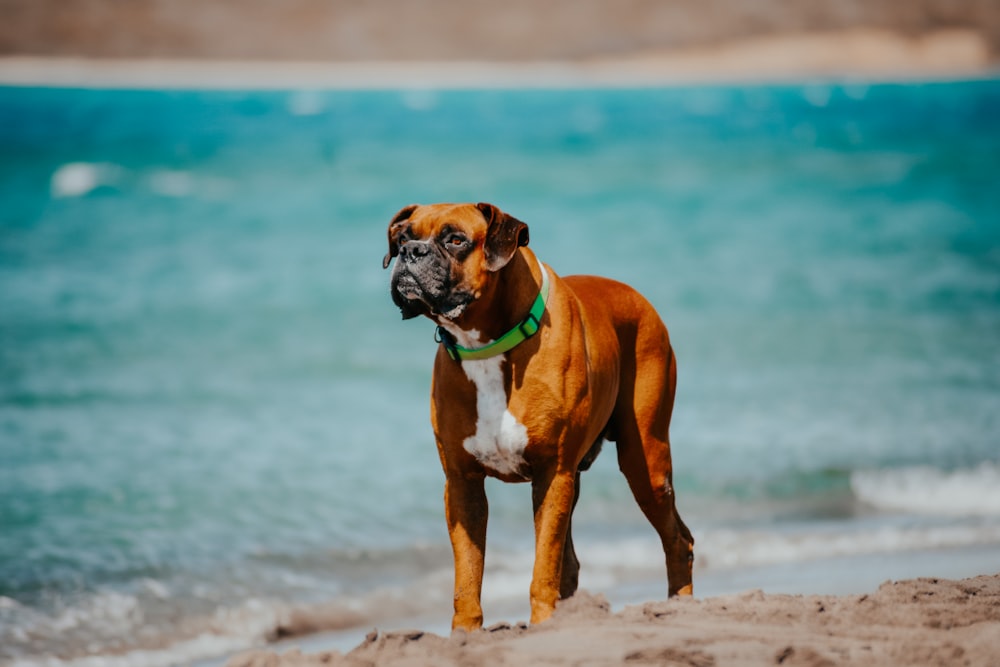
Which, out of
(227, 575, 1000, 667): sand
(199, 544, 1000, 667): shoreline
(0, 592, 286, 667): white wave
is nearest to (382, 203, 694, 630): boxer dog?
(227, 575, 1000, 667): sand

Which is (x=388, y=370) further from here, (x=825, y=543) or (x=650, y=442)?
(x=650, y=442)

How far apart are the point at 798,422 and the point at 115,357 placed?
22.0 ft

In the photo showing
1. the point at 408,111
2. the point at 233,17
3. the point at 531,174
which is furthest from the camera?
the point at 233,17

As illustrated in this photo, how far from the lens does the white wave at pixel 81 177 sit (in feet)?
76.2

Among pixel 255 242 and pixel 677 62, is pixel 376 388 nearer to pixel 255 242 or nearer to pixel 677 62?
pixel 255 242

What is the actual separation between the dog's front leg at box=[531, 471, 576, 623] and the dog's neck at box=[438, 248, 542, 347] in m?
0.56

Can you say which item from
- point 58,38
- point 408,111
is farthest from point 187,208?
point 58,38

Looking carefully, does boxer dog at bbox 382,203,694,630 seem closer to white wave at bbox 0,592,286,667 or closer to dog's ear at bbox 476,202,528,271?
dog's ear at bbox 476,202,528,271

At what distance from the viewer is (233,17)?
95.5m

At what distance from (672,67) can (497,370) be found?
95123 millimetres

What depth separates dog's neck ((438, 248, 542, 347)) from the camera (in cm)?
432

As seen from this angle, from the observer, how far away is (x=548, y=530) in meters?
4.43

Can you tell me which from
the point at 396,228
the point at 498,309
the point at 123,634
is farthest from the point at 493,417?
the point at 123,634

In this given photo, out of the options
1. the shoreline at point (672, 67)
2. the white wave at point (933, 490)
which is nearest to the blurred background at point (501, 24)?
the shoreline at point (672, 67)
